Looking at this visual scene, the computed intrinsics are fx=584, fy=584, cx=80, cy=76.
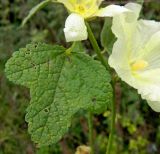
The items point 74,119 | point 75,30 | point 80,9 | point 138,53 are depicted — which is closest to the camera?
point 75,30

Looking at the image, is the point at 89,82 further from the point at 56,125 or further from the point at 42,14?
the point at 42,14

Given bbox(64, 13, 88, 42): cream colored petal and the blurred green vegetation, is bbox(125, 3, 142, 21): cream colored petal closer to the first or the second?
bbox(64, 13, 88, 42): cream colored petal

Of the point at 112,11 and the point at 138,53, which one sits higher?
the point at 112,11

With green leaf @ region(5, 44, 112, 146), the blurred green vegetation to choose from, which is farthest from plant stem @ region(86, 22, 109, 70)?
the blurred green vegetation

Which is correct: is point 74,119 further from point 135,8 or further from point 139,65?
point 135,8

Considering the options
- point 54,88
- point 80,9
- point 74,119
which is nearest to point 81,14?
point 80,9

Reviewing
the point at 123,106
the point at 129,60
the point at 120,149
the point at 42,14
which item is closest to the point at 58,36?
the point at 42,14
